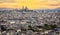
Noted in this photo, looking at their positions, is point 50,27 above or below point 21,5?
below

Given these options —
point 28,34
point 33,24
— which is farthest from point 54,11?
point 28,34

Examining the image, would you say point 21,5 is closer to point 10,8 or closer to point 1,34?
point 10,8

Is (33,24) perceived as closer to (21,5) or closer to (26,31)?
(26,31)

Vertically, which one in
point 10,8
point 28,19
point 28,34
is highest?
point 10,8

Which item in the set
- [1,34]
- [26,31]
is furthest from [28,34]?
[1,34]

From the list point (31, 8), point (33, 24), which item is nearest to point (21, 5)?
point (31, 8)

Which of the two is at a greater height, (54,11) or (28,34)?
(54,11)

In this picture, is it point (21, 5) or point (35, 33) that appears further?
point (21, 5)

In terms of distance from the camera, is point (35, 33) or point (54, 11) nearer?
point (35, 33)
